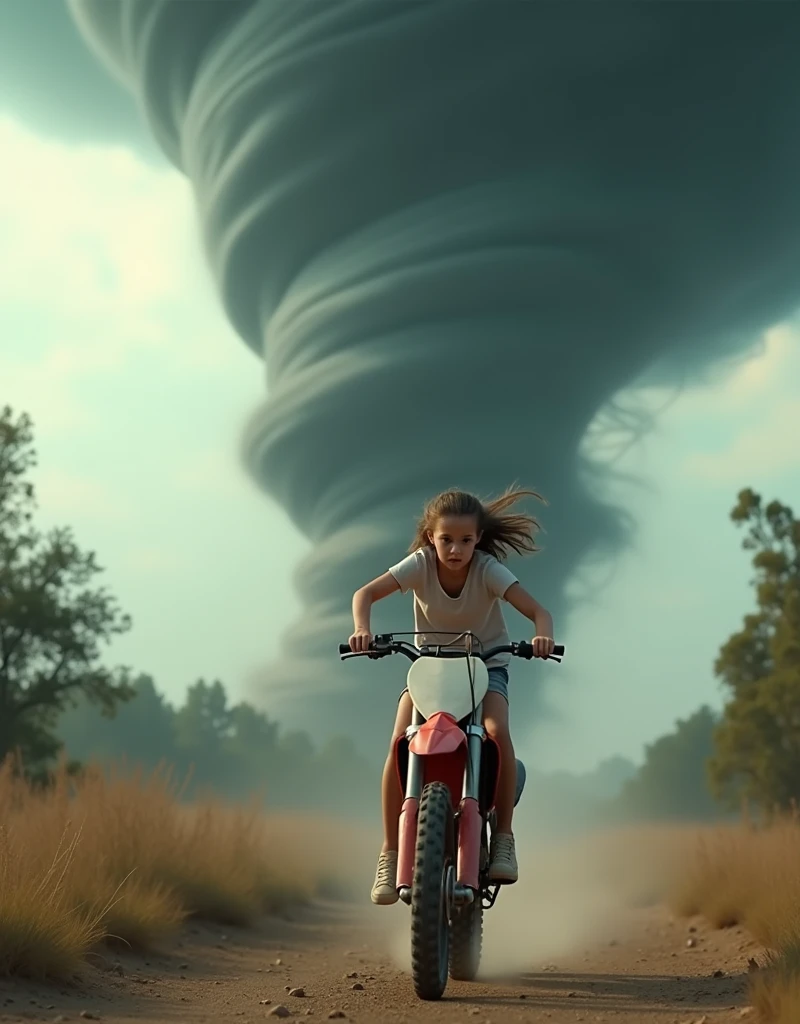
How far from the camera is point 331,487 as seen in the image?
277 ft

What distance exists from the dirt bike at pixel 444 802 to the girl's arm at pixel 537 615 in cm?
4

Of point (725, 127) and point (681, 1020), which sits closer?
point (681, 1020)

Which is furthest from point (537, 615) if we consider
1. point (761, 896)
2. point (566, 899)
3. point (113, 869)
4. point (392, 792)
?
point (566, 899)

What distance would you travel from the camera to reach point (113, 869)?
29.5 feet

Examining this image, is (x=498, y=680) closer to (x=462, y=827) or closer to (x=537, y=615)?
(x=537, y=615)

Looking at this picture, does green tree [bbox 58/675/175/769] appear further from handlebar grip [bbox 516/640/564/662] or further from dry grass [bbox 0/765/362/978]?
handlebar grip [bbox 516/640/564/662]

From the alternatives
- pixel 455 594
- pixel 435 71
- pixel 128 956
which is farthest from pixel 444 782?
pixel 435 71

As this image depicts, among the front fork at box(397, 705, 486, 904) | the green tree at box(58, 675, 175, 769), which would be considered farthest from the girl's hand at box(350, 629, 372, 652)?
the green tree at box(58, 675, 175, 769)

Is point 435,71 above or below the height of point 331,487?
above

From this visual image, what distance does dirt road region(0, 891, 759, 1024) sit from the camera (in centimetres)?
522

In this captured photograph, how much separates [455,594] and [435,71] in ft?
244

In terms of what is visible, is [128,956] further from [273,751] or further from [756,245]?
[273,751]

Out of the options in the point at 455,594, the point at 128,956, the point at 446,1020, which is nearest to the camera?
the point at 446,1020

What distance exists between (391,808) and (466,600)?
102 centimetres
